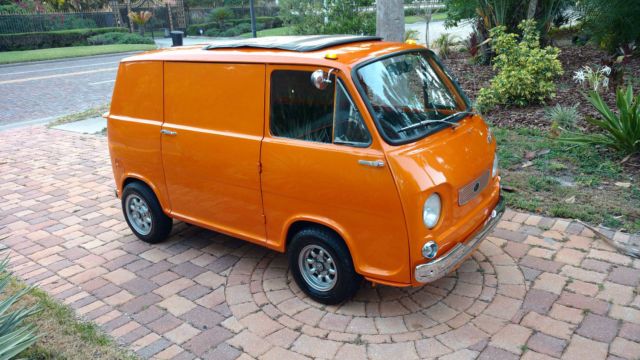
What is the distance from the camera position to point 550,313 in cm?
387

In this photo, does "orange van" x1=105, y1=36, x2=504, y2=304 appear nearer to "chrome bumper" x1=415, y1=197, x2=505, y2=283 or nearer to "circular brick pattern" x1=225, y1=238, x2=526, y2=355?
"chrome bumper" x1=415, y1=197, x2=505, y2=283

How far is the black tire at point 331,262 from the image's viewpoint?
3.90m

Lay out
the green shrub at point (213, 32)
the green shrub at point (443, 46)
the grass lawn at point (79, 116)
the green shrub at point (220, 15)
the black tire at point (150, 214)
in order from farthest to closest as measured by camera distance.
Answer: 1. the green shrub at point (220, 15)
2. the green shrub at point (213, 32)
3. the green shrub at point (443, 46)
4. the grass lawn at point (79, 116)
5. the black tire at point (150, 214)

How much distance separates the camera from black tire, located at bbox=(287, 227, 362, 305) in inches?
153

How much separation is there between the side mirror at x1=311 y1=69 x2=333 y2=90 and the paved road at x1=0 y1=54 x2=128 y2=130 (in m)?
10.4

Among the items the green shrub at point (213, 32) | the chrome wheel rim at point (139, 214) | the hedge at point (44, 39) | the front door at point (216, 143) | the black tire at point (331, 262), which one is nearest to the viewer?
the black tire at point (331, 262)

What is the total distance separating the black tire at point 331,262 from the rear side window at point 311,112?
727mm

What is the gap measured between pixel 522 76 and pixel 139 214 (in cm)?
608

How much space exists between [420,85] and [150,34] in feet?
127

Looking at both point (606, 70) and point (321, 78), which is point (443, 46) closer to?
point (606, 70)

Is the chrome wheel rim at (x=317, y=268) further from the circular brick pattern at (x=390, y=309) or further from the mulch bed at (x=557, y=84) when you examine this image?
the mulch bed at (x=557, y=84)

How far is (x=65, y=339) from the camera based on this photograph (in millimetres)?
3857

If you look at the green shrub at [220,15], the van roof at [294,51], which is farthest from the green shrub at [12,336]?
the green shrub at [220,15]

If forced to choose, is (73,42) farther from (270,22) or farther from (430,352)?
(430,352)
